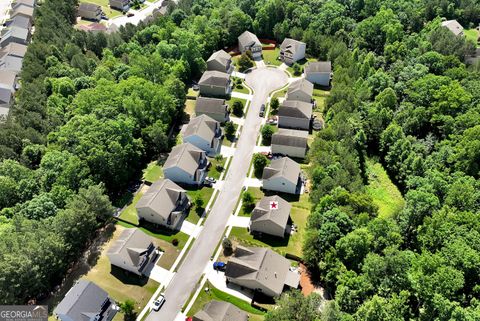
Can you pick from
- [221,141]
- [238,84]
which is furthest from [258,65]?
[221,141]

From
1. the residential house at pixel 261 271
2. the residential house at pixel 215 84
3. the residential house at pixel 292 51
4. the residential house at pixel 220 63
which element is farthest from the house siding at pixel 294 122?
the residential house at pixel 261 271

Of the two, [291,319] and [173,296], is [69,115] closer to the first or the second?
[173,296]

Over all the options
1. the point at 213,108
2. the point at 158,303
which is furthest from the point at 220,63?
the point at 158,303

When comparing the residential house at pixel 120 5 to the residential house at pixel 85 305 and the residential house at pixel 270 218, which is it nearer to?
the residential house at pixel 270 218

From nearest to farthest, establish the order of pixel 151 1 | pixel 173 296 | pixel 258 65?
pixel 173 296 < pixel 258 65 < pixel 151 1

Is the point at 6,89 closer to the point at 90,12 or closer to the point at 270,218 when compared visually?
the point at 90,12

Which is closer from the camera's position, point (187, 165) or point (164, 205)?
point (164, 205)
